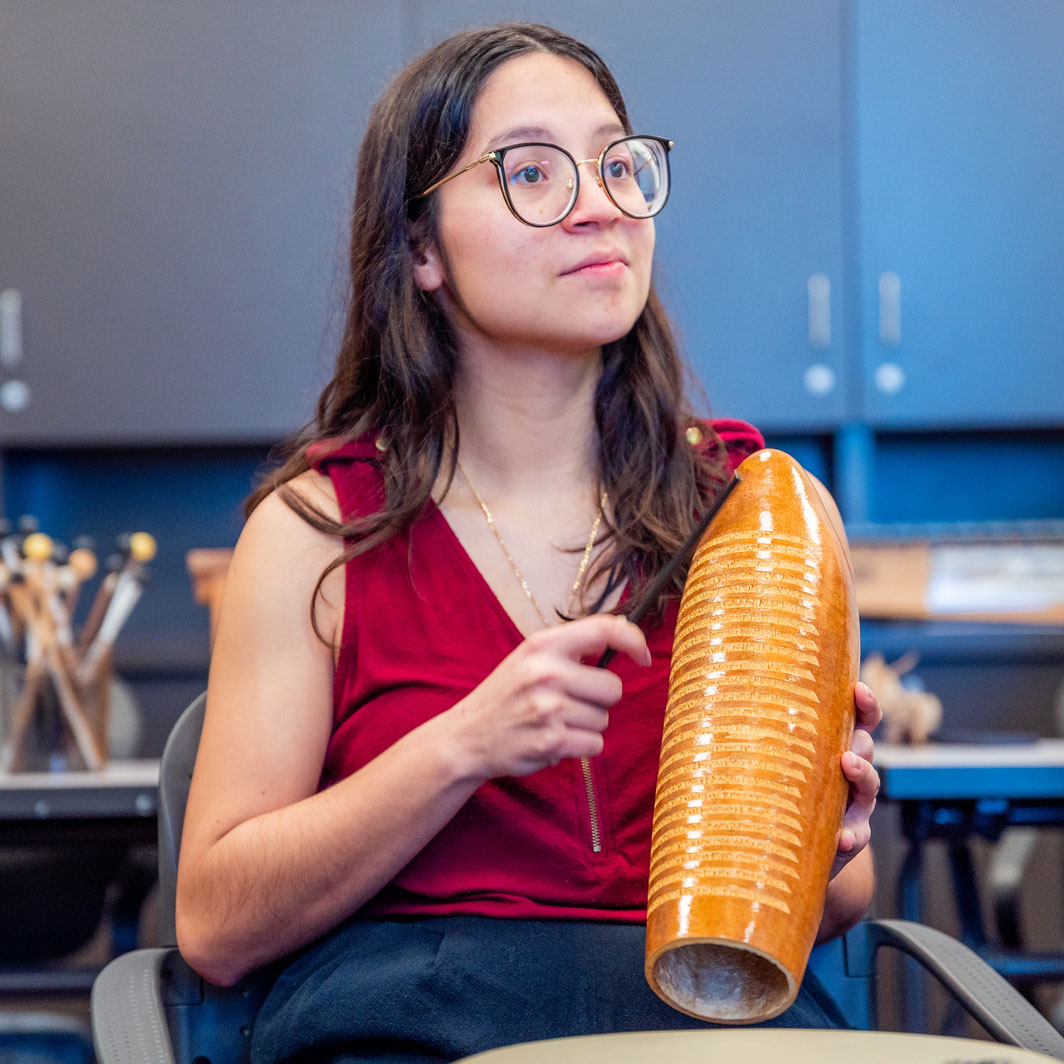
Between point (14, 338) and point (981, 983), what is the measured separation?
7.14 feet

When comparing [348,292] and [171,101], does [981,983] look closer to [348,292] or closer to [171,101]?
[348,292]

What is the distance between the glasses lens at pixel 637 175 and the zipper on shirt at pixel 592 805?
1.46 ft

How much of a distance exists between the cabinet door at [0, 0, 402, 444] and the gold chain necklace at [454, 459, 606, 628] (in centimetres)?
144

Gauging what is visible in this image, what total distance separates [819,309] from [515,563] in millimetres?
1615

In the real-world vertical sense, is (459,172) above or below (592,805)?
above

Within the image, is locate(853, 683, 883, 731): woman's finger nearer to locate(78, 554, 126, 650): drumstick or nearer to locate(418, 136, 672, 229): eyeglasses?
locate(418, 136, 672, 229): eyeglasses

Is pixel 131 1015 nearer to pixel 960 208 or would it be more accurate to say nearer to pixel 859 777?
pixel 859 777

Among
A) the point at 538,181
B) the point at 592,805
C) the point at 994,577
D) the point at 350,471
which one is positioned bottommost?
the point at 994,577

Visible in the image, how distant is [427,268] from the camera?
1225 millimetres

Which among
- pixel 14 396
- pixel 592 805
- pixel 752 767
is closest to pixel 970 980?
pixel 592 805

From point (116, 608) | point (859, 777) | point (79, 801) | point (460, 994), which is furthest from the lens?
point (116, 608)

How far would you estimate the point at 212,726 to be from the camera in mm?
1047

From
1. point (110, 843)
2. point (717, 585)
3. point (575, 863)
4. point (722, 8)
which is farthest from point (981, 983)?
point (722, 8)

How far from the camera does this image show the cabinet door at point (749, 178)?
2.59 m
